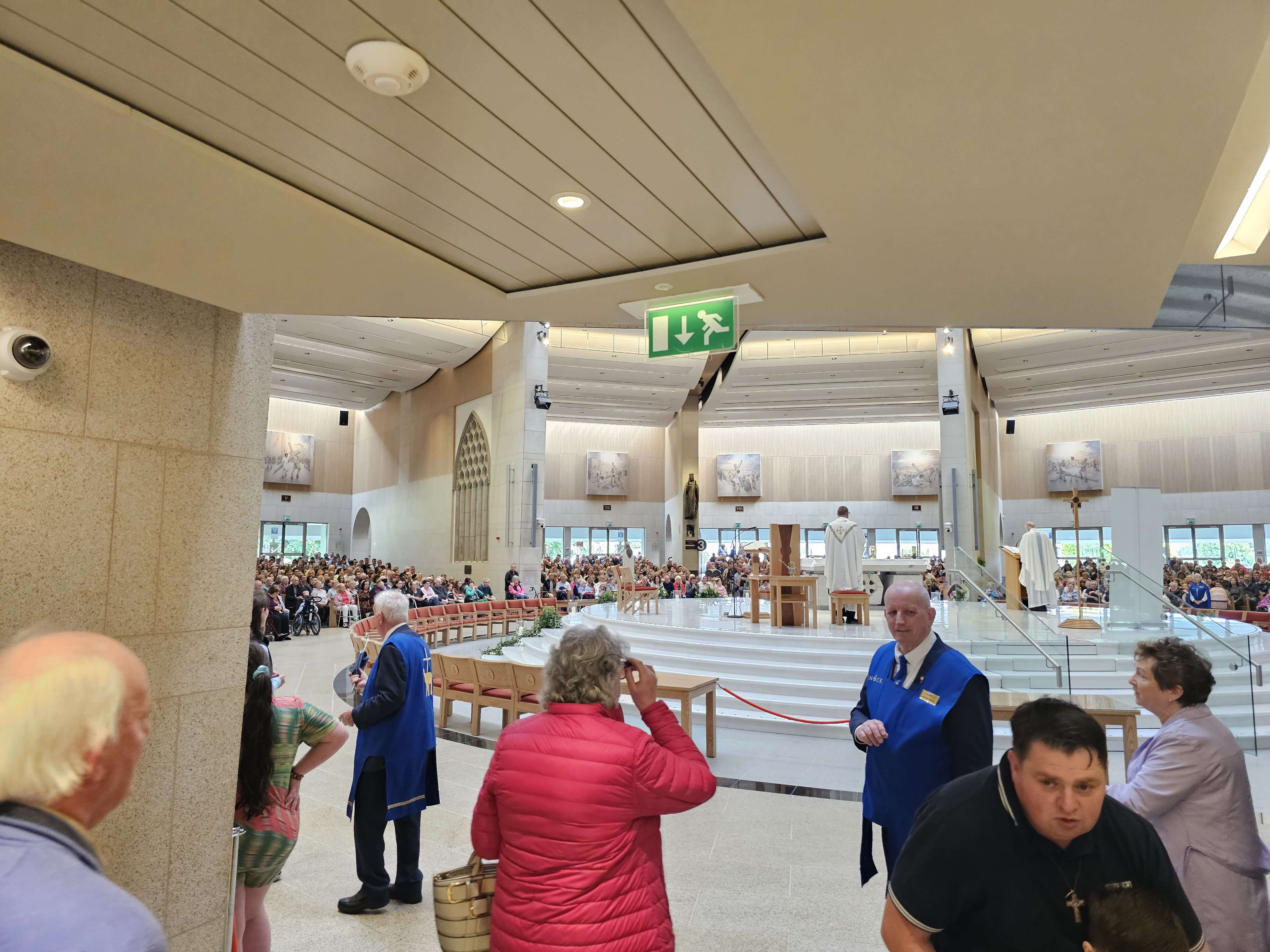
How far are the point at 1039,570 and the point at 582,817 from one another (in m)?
12.4

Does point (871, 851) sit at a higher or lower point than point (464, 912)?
lower

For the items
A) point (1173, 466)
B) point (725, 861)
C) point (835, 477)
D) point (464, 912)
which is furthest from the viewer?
point (835, 477)

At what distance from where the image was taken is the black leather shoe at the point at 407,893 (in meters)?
3.70

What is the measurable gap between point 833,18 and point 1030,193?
1047 millimetres

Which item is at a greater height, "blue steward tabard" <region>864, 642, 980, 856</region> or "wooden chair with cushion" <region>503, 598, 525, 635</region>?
"blue steward tabard" <region>864, 642, 980, 856</region>

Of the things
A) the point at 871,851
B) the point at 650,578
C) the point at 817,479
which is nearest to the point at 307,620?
the point at 650,578

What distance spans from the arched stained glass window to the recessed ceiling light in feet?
57.7

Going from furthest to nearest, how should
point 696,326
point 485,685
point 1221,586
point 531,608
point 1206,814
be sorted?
point 531,608 → point 1221,586 → point 485,685 → point 696,326 → point 1206,814

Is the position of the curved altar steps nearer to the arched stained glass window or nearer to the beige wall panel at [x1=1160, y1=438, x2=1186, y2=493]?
the arched stained glass window

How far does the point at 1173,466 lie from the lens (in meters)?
26.6

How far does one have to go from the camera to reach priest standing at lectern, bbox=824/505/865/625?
447 inches

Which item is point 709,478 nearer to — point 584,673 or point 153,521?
point 153,521

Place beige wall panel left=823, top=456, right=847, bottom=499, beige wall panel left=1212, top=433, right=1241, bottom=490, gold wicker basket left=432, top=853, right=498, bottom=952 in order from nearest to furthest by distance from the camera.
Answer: gold wicker basket left=432, top=853, right=498, bottom=952 → beige wall panel left=1212, top=433, right=1241, bottom=490 → beige wall panel left=823, top=456, right=847, bottom=499

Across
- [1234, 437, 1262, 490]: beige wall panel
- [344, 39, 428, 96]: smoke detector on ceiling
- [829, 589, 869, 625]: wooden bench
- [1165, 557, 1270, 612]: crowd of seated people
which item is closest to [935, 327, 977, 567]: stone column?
[1165, 557, 1270, 612]: crowd of seated people
